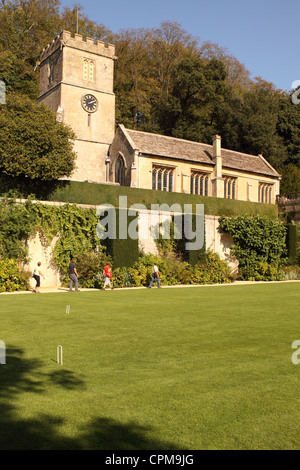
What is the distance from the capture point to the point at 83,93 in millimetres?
38594

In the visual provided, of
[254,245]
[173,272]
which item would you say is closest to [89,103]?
[254,245]

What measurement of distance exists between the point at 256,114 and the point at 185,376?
145 feet

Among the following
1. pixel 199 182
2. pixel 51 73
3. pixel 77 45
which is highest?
pixel 77 45

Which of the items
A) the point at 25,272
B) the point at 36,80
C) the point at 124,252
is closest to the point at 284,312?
the point at 124,252

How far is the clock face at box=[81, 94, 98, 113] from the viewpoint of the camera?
127 ft

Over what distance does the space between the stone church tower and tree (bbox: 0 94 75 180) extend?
11.5 m

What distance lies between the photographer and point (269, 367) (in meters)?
5.94

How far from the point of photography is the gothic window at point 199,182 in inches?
1542

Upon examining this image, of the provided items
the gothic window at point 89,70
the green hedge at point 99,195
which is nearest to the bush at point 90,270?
the green hedge at point 99,195

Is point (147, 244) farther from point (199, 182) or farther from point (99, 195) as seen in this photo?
point (199, 182)

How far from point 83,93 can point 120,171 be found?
8.27 meters

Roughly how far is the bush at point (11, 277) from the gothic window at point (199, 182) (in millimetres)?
22556

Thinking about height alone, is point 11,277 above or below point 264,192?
below

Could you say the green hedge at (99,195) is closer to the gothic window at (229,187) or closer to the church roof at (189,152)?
the church roof at (189,152)
